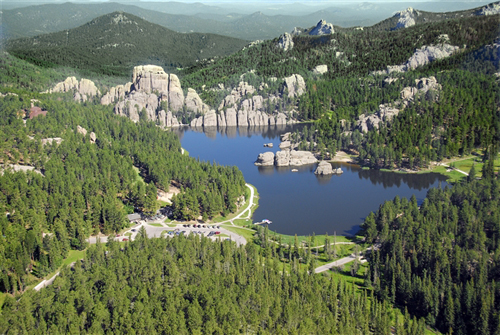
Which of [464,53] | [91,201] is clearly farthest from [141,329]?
[464,53]

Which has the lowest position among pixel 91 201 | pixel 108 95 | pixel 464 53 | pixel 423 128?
pixel 91 201

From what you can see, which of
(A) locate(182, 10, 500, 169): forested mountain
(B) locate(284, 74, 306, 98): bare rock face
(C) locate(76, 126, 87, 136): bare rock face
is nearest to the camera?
(C) locate(76, 126, 87, 136): bare rock face

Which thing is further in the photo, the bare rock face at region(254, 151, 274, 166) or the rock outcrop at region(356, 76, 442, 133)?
the rock outcrop at region(356, 76, 442, 133)

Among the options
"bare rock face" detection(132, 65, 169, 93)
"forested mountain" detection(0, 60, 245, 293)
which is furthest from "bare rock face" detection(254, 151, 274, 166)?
"bare rock face" detection(132, 65, 169, 93)

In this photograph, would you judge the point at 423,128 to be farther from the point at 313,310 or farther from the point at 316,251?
the point at 313,310

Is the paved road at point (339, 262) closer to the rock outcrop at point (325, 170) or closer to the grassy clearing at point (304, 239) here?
the grassy clearing at point (304, 239)

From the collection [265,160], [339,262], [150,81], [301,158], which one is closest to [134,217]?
[339,262]

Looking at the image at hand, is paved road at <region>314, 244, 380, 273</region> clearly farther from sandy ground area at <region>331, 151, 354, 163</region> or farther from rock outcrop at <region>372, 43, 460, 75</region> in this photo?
rock outcrop at <region>372, 43, 460, 75</region>
